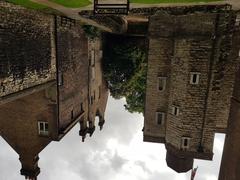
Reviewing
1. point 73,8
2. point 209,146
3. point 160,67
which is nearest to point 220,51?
point 160,67

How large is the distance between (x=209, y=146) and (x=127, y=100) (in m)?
16.1

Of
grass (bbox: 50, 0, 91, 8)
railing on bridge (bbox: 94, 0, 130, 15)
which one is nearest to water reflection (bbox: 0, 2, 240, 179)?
grass (bbox: 50, 0, 91, 8)

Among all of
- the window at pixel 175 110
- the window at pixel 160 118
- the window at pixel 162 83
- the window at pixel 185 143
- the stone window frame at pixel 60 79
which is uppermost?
the stone window frame at pixel 60 79

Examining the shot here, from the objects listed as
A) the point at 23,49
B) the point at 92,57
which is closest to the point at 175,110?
the point at 92,57

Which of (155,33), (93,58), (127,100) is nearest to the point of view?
(155,33)

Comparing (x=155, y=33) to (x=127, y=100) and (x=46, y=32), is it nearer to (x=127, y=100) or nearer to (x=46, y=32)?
(x=46, y=32)

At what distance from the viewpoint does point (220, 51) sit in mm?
17641

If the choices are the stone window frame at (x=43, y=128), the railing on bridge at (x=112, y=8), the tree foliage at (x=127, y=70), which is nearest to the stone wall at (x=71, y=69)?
the stone window frame at (x=43, y=128)

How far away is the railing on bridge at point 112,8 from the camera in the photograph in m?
12.0

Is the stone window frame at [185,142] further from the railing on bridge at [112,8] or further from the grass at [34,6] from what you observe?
the grass at [34,6]

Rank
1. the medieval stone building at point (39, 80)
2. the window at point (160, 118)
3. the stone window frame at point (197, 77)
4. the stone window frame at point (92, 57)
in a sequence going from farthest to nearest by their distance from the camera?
1. the stone window frame at point (92, 57)
2. the window at point (160, 118)
3. the stone window frame at point (197, 77)
4. the medieval stone building at point (39, 80)

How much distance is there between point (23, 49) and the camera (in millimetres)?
13125

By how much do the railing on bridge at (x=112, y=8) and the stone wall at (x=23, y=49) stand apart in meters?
3.74

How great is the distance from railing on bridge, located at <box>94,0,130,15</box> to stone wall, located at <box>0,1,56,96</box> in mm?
3741
